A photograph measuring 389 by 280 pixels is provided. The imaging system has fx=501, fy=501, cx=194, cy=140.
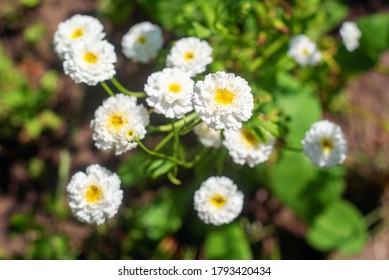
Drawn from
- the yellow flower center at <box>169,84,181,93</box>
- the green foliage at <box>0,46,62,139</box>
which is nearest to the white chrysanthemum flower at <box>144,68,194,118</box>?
the yellow flower center at <box>169,84,181,93</box>

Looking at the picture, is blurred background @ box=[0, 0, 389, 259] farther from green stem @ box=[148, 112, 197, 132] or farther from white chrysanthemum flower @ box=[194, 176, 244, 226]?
green stem @ box=[148, 112, 197, 132]

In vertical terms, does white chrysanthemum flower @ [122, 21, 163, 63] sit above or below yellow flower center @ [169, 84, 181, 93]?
below

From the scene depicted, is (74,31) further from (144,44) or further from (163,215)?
(163,215)

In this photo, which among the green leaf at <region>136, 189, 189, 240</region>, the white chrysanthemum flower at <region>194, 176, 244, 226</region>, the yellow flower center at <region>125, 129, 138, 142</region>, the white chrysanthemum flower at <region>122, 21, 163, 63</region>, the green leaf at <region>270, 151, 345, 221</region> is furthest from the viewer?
the green leaf at <region>136, 189, 189, 240</region>

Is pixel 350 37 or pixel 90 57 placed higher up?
pixel 90 57

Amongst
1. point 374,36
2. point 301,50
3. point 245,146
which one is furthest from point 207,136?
point 374,36

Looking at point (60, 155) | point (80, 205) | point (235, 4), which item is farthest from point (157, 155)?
point (60, 155)
